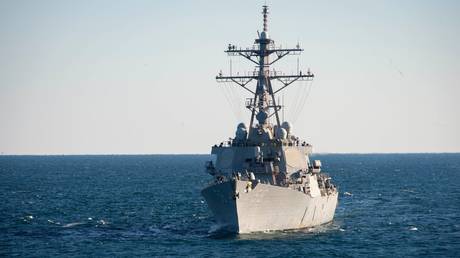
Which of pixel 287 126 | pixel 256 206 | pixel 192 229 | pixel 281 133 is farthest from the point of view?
pixel 287 126

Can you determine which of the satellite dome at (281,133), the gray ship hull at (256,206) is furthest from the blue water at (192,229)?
the satellite dome at (281,133)

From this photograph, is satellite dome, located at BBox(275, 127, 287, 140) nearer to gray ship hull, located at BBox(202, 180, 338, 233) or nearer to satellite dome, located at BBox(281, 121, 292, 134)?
satellite dome, located at BBox(281, 121, 292, 134)

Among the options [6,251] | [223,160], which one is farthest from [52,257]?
[223,160]

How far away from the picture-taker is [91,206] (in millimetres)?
69438

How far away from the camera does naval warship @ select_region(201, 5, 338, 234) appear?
4384cm

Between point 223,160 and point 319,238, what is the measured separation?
856 centimetres

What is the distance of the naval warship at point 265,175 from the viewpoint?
43844 millimetres

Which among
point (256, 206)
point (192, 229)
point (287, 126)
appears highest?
point (287, 126)

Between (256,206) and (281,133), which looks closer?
(256,206)

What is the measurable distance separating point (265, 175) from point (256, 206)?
540 centimetres

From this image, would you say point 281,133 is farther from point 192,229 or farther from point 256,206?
point 192,229

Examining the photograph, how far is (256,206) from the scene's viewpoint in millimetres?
43969

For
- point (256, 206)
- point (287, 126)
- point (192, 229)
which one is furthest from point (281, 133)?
point (192, 229)

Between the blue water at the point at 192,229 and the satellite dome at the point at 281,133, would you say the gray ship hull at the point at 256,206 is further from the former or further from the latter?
the satellite dome at the point at 281,133
